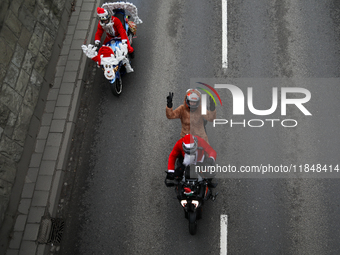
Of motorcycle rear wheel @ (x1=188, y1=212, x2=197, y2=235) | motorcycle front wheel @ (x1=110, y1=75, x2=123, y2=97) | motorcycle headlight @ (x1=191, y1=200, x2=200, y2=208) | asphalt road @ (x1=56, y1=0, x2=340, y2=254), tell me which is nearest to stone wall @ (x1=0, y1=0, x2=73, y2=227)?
→ asphalt road @ (x1=56, y1=0, x2=340, y2=254)

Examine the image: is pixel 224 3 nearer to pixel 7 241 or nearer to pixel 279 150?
pixel 279 150

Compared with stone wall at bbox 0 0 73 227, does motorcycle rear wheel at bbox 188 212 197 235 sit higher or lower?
lower

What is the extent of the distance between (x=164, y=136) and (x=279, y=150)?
3.04 m

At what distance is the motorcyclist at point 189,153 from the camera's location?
6241 millimetres

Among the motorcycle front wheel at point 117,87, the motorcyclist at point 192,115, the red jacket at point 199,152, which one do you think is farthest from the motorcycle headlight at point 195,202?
the motorcycle front wheel at point 117,87

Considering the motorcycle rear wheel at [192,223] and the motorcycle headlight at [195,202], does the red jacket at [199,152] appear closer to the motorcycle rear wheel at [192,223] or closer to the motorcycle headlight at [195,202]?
the motorcycle headlight at [195,202]

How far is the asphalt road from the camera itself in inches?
294

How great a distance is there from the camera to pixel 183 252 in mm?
7332

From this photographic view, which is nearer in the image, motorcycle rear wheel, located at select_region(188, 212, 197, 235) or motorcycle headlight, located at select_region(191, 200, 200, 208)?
motorcycle headlight, located at select_region(191, 200, 200, 208)

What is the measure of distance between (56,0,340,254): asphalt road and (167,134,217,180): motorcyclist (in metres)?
1.31

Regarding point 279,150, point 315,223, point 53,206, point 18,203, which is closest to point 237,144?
point 279,150

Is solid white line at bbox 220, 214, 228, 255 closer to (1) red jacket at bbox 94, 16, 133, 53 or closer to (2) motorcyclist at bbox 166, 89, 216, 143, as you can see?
(2) motorcyclist at bbox 166, 89, 216, 143

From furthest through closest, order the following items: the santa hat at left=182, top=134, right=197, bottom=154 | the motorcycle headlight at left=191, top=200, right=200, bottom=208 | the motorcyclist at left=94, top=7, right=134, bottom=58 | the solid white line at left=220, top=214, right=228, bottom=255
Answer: the motorcyclist at left=94, top=7, right=134, bottom=58 → the solid white line at left=220, top=214, right=228, bottom=255 → the motorcycle headlight at left=191, top=200, right=200, bottom=208 → the santa hat at left=182, top=134, right=197, bottom=154

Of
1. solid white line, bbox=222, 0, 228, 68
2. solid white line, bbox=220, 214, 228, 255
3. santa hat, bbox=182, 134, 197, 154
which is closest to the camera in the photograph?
santa hat, bbox=182, 134, 197, 154
